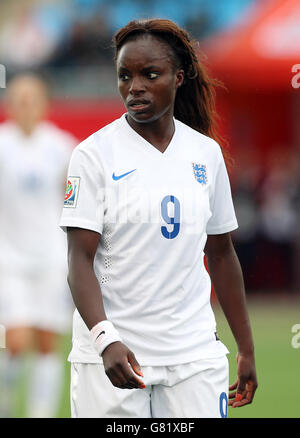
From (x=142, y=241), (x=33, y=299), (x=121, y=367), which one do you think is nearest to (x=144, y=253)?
(x=142, y=241)

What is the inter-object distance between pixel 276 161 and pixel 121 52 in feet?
37.5

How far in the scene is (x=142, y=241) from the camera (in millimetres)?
3637

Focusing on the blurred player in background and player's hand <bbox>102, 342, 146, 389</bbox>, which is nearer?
player's hand <bbox>102, 342, 146, 389</bbox>

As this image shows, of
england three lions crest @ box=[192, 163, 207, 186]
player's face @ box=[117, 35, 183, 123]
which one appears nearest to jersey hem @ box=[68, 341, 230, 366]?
england three lions crest @ box=[192, 163, 207, 186]

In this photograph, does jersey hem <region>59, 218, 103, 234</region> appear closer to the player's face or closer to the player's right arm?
the player's right arm

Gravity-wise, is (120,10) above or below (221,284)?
above

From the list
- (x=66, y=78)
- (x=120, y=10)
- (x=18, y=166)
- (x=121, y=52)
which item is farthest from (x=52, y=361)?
(x=120, y=10)

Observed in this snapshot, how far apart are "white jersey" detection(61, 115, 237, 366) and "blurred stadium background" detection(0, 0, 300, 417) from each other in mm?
7673

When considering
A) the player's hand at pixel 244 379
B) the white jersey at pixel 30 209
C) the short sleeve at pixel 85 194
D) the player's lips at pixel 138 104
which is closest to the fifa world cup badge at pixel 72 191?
the short sleeve at pixel 85 194

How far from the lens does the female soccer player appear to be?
11.9 ft

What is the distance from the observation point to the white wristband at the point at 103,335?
11.2ft

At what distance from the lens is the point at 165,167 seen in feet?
12.3

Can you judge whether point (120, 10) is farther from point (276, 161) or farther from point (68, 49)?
point (276, 161)

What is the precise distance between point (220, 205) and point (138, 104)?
594 millimetres
